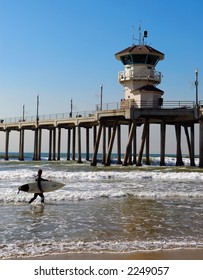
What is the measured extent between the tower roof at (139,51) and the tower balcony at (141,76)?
1.80 metres

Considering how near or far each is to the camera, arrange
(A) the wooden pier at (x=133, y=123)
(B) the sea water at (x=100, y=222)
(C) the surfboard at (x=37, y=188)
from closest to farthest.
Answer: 1. (B) the sea water at (x=100, y=222)
2. (C) the surfboard at (x=37, y=188)
3. (A) the wooden pier at (x=133, y=123)

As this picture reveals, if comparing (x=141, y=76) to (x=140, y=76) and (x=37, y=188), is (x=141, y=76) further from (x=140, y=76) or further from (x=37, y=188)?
(x=37, y=188)

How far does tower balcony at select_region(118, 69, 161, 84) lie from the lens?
3694 centimetres

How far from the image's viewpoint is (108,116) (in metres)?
35.3

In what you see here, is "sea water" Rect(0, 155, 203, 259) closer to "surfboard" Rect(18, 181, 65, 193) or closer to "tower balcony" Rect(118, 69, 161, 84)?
"surfboard" Rect(18, 181, 65, 193)

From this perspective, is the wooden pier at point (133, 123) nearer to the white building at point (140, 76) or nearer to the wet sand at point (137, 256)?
the white building at point (140, 76)

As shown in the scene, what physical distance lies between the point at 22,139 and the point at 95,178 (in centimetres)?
3050

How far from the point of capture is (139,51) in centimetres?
3716

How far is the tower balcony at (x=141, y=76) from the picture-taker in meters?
36.9

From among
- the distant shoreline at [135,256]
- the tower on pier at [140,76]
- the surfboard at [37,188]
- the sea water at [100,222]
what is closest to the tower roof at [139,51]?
the tower on pier at [140,76]

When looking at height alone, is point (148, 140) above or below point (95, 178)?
above

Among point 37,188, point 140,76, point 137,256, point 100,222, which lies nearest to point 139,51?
point 140,76
